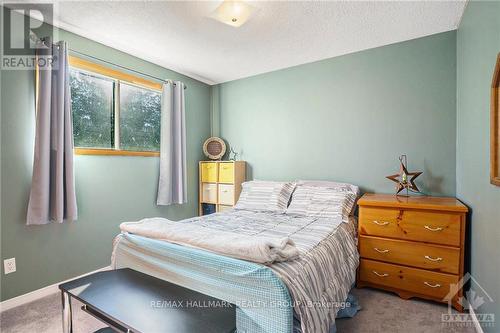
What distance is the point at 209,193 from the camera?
11.8 ft

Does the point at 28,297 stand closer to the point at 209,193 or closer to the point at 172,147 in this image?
the point at 172,147

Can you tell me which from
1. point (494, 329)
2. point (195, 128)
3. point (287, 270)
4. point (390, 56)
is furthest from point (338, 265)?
point (195, 128)

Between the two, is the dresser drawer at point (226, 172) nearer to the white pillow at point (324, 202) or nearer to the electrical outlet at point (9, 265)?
the white pillow at point (324, 202)

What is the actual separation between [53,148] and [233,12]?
187 centimetres

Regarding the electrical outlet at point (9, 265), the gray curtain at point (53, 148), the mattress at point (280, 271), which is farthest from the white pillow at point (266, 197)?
the electrical outlet at point (9, 265)

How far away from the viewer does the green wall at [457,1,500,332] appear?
4.58ft

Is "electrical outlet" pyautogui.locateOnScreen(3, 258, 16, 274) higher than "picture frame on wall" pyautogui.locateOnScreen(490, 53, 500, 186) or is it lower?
lower

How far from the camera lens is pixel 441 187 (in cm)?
246

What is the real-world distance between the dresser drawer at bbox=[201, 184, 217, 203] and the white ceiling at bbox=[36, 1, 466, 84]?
5.42ft

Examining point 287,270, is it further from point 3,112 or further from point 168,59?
point 168,59

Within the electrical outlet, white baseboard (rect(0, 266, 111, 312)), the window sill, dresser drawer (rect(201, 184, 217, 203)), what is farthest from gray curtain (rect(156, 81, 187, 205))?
the electrical outlet

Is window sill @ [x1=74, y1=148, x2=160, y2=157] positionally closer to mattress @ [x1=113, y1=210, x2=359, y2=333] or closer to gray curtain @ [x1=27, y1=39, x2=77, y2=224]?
gray curtain @ [x1=27, y1=39, x2=77, y2=224]

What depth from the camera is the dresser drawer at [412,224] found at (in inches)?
76.7

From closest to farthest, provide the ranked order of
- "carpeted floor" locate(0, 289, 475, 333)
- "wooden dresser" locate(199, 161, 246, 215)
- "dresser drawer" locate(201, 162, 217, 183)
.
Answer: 1. "carpeted floor" locate(0, 289, 475, 333)
2. "wooden dresser" locate(199, 161, 246, 215)
3. "dresser drawer" locate(201, 162, 217, 183)
